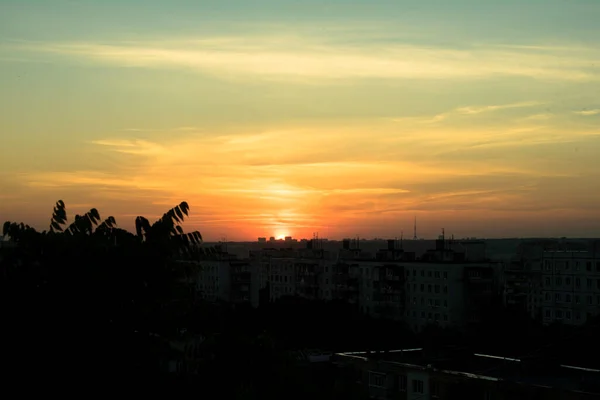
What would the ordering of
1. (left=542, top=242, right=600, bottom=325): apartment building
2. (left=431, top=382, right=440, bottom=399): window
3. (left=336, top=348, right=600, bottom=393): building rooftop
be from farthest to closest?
(left=542, top=242, right=600, bottom=325): apartment building
(left=431, top=382, right=440, bottom=399): window
(left=336, top=348, right=600, bottom=393): building rooftop

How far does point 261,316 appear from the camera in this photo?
46.4 metres

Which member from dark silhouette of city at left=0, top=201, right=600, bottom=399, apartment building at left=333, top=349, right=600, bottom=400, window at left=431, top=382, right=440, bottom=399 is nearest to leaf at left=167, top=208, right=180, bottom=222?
dark silhouette of city at left=0, top=201, right=600, bottom=399

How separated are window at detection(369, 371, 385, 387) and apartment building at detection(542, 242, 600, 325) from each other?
89.9 ft

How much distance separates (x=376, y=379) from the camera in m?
24.4

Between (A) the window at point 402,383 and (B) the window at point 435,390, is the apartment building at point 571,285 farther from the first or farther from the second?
(B) the window at point 435,390

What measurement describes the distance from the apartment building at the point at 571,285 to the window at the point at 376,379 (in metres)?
27.4

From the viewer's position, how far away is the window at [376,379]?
79.1 ft

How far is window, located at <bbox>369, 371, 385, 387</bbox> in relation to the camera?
79.1 feet

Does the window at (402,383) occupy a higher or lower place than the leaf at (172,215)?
lower

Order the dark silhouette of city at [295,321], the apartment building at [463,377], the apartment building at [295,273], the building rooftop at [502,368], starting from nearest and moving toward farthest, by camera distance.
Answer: the dark silhouette of city at [295,321] → the apartment building at [463,377] → the building rooftop at [502,368] → the apartment building at [295,273]

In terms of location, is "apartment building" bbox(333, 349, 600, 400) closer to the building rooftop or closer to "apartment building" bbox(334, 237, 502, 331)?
the building rooftop

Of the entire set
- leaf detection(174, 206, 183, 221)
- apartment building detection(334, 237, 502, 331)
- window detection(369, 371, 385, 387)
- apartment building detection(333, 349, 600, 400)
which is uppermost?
leaf detection(174, 206, 183, 221)

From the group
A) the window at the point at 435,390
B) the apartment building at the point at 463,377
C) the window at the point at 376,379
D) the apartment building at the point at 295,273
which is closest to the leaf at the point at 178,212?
the apartment building at the point at 463,377

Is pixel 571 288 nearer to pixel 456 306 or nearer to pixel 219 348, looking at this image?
pixel 456 306
